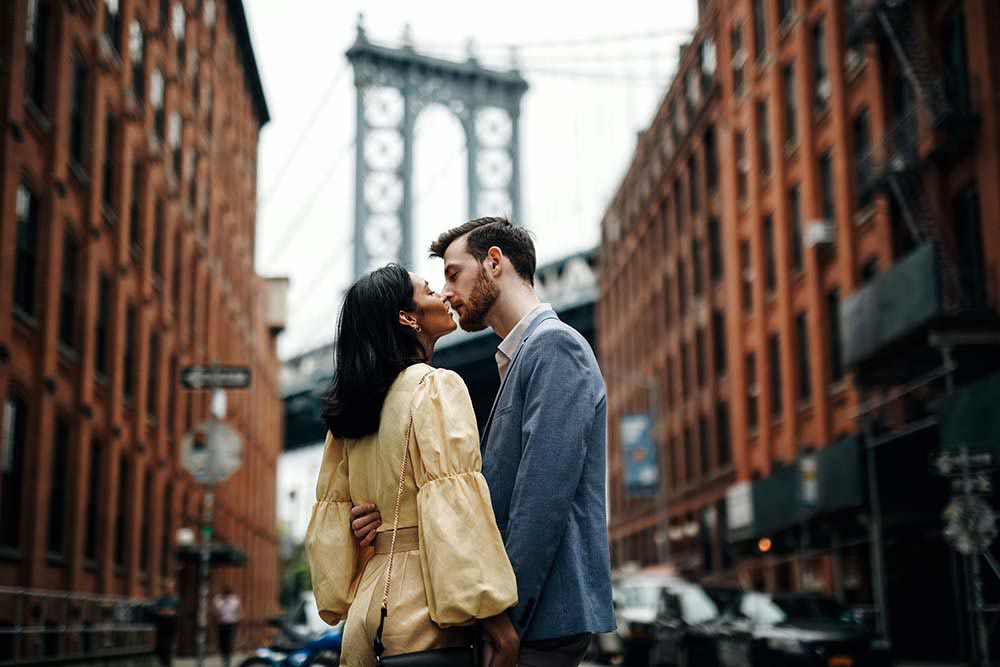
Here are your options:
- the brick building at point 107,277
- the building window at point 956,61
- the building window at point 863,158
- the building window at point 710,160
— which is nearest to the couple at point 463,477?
the brick building at point 107,277

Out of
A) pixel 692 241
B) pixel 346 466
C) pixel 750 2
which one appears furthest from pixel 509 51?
pixel 346 466

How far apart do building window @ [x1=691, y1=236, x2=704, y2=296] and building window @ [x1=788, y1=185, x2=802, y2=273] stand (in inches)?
458

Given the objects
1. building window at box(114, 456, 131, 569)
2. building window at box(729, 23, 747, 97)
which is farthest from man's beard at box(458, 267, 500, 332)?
building window at box(729, 23, 747, 97)

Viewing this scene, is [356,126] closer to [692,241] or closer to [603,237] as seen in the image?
[603,237]

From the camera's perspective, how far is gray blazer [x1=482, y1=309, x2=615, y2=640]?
3.24 m

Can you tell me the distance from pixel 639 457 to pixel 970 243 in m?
23.2

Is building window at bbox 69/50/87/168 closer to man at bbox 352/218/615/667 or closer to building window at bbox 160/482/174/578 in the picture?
building window at bbox 160/482/174/578

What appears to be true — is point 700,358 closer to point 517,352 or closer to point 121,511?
point 121,511

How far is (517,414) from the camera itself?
348 cm

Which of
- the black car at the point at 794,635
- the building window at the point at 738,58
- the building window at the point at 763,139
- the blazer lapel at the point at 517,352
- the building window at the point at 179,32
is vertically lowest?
the black car at the point at 794,635

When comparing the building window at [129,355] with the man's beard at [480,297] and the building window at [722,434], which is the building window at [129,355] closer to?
the building window at [722,434]

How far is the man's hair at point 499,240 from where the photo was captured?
3.68 meters

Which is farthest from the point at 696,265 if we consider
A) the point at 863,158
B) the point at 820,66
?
the point at 863,158

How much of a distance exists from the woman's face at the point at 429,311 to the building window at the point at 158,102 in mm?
28458
